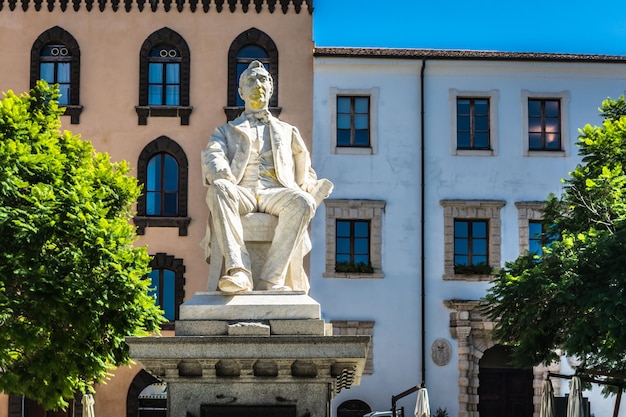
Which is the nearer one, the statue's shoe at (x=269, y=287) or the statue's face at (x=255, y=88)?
the statue's shoe at (x=269, y=287)

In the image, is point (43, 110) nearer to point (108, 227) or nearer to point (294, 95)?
point (108, 227)

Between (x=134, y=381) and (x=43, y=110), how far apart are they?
31.6ft

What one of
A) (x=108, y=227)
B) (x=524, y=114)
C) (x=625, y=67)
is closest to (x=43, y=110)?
(x=108, y=227)

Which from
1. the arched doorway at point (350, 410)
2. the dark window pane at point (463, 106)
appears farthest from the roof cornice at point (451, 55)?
the arched doorway at point (350, 410)

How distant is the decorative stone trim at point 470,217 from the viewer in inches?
1476

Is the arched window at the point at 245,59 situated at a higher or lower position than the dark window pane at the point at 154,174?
higher

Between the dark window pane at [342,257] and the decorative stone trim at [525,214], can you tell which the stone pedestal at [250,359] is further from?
the decorative stone trim at [525,214]

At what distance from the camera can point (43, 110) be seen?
98.2 ft

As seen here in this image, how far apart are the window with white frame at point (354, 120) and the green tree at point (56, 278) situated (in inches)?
444

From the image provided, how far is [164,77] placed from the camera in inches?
1511

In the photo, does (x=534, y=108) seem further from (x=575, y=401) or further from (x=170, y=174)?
(x=575, y=401)

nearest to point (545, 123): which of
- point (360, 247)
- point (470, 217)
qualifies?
point (470, 217)

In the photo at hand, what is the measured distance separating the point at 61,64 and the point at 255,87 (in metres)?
25.4

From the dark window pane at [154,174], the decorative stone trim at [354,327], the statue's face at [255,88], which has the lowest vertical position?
the decorative stone trim at [354,327]
